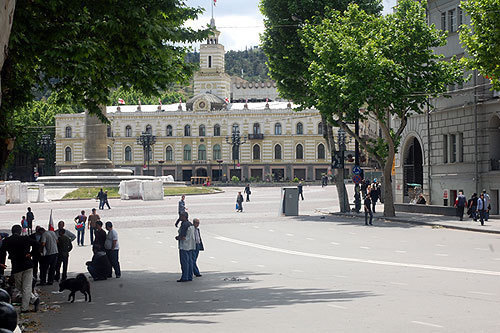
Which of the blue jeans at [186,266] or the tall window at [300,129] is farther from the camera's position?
the tall window at [300,129]

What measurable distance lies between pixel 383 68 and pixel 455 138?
8685 millimetres

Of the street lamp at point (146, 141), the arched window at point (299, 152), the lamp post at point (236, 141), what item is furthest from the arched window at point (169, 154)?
the arched window at point (299, 152)

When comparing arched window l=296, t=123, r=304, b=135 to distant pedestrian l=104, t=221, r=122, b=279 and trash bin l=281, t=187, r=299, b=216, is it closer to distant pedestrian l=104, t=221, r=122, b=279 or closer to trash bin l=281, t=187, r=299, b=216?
trash bin l=281, t=187, r=299, b=216

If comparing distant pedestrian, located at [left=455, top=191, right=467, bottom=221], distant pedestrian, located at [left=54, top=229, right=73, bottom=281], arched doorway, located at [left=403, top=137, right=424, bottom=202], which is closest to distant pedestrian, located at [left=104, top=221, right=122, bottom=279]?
distant pedestrian, located at [left=54, top=229, right=73, bottom=281]

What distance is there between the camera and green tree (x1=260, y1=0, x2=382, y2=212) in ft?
143

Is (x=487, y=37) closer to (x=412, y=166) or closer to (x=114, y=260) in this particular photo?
(x=114, y=260)

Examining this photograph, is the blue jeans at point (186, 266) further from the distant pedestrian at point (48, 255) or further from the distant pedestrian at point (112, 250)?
the distant pedestrian at point (48, 255)

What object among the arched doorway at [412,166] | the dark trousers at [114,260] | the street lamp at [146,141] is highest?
the street lamp at [146,141]

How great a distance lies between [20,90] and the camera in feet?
54.5

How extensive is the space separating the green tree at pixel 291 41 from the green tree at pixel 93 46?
27.0 metres

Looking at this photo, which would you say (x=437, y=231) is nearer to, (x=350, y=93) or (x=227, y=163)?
(x=350, y=93)

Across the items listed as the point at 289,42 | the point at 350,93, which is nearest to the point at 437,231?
the point at 350,93

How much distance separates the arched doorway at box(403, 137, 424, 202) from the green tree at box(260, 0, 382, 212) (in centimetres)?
555

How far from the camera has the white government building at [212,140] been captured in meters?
114
